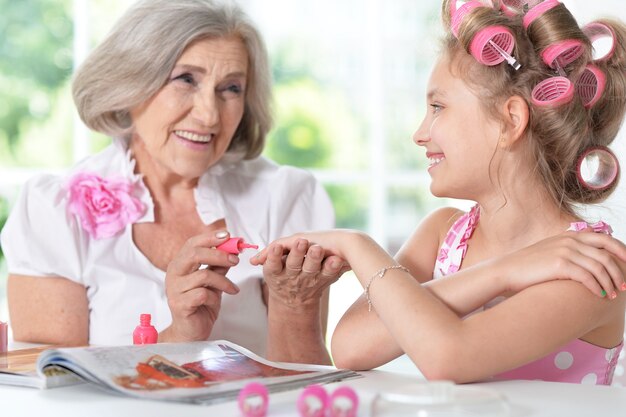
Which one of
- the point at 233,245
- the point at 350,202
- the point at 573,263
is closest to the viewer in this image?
the point at 573,263

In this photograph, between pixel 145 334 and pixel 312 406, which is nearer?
pixel 312 406

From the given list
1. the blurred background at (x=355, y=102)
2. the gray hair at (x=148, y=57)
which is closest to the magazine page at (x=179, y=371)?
the gray hair at (x=148, y=57)

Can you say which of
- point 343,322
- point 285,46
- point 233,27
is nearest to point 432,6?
point 285,46

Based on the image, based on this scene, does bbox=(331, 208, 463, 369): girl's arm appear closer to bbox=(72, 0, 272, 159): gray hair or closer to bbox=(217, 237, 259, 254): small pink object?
bbox=(217, 237, 259, 254): small pink object

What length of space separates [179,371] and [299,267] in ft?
1.42

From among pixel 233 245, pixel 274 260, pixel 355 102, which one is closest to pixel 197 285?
pixel 233 245

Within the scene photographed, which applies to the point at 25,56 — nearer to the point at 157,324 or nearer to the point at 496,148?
the point at 157,324

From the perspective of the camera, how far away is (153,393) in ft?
3.89

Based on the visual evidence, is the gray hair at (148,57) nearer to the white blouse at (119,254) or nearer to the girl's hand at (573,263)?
the white blouse at (119,254)

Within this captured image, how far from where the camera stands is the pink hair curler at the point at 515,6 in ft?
5.56

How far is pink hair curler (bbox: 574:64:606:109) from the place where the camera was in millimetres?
1673

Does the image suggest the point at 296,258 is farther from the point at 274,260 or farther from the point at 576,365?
the point at 576,365

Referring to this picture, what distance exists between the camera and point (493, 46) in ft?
5.32

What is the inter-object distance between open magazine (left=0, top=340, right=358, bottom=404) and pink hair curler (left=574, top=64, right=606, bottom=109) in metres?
0.70
